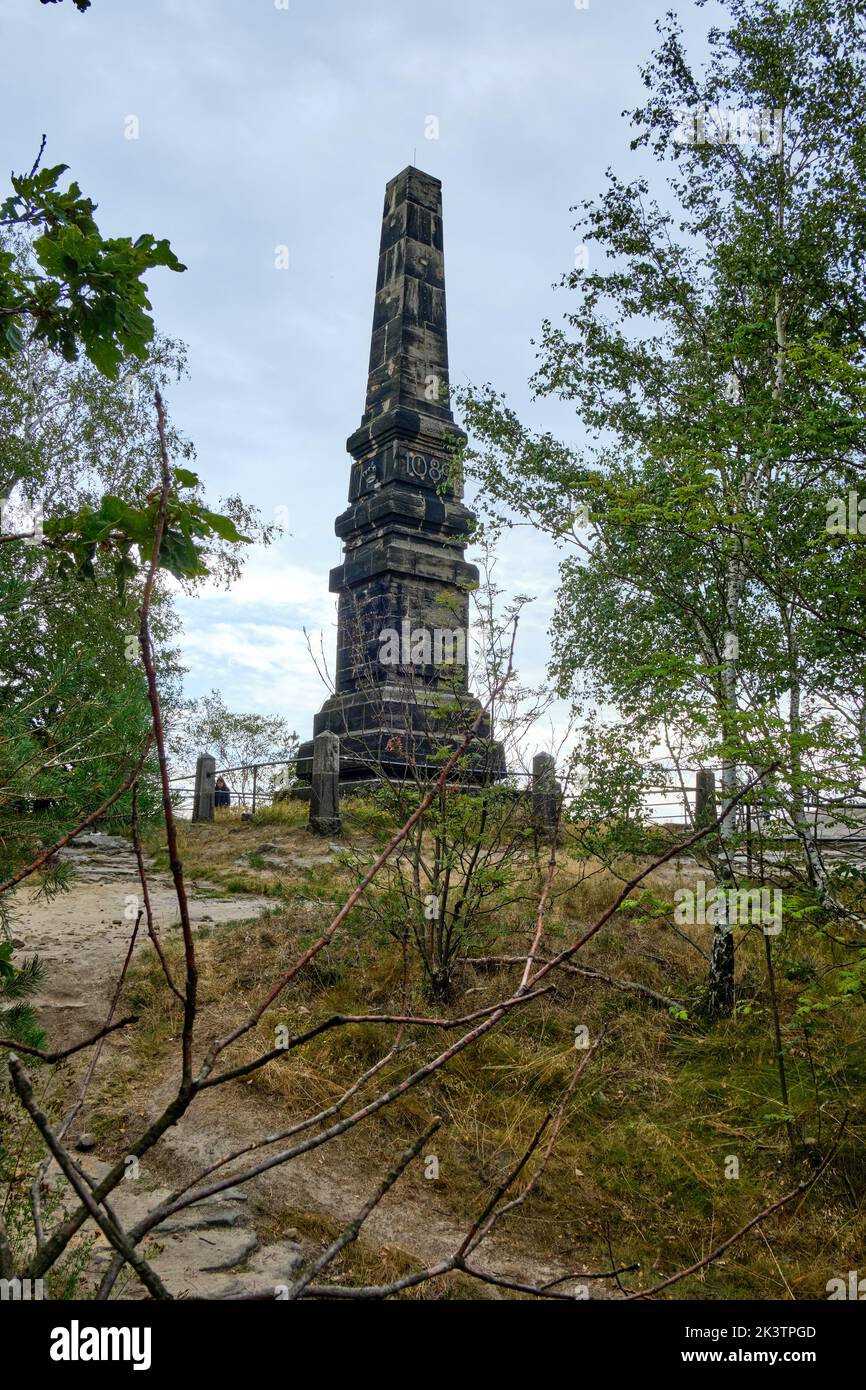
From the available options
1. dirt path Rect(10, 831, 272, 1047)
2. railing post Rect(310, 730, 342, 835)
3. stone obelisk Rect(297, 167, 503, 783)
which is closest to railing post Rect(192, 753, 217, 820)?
stone obelisk Rect(297, 167, 503, 783)

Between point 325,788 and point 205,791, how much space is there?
10.9 ft

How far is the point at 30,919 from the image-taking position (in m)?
8.00

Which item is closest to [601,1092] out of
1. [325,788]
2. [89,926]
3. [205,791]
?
[89,926]

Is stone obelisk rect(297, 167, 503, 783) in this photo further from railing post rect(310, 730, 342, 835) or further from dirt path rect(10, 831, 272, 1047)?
dirt path rect(10, 831, 272, 1047)

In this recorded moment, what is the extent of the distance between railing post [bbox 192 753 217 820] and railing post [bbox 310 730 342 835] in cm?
289

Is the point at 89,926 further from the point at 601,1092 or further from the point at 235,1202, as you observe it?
the point at 601,1092

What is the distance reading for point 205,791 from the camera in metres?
14.9

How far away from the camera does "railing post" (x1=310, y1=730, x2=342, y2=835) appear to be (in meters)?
12.4

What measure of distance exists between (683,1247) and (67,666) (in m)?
4.32

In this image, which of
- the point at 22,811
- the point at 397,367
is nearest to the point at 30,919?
the point at 22,811

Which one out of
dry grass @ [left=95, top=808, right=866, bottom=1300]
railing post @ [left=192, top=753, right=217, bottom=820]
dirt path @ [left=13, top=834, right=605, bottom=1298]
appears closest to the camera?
dirt path @ [left=13, top=834, right=605, bottom=1298]

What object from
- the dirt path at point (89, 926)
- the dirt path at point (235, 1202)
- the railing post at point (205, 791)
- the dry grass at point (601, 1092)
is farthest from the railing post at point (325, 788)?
the dirt path at point (235, 1202)
